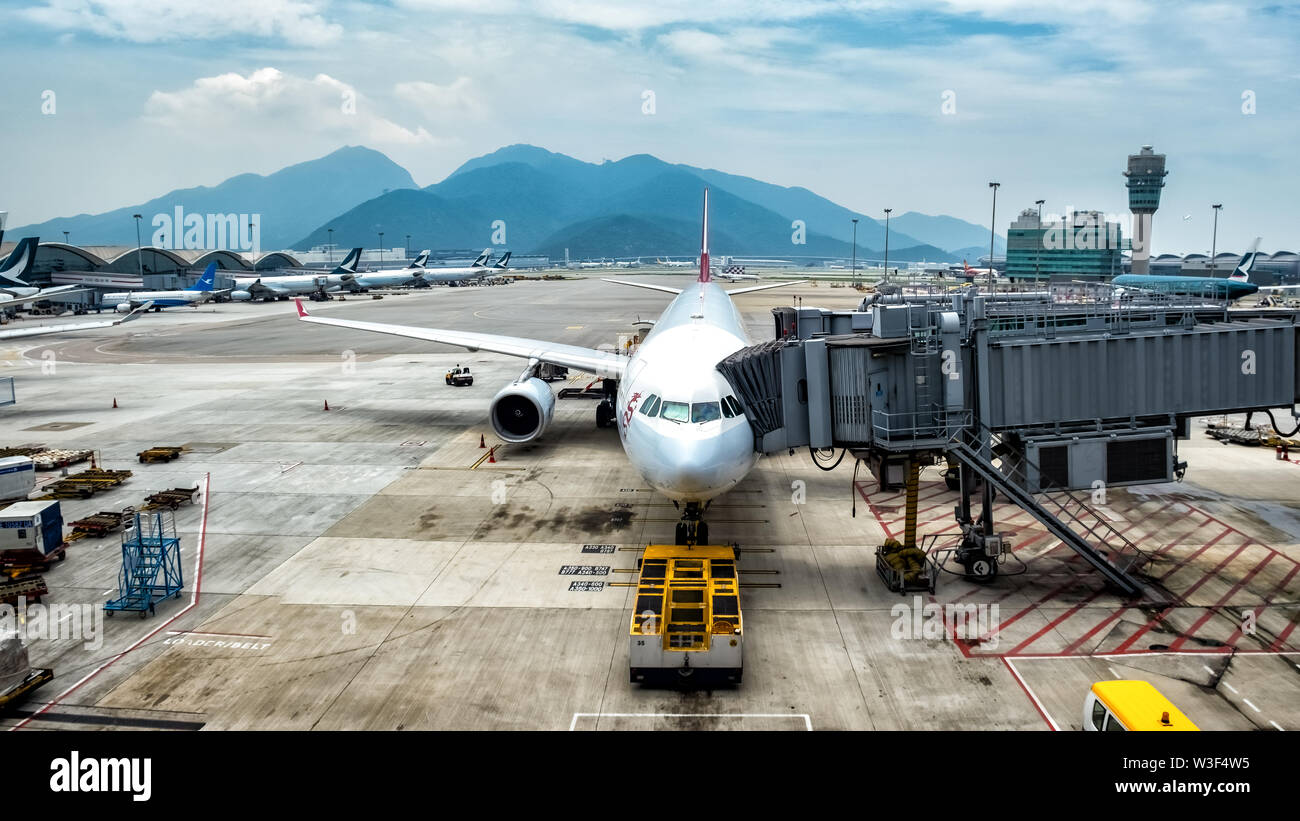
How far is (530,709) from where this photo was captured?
14.6 meters

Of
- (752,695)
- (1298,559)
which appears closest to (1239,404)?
(1298,559)

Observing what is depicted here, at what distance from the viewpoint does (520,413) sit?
33438 millimetres

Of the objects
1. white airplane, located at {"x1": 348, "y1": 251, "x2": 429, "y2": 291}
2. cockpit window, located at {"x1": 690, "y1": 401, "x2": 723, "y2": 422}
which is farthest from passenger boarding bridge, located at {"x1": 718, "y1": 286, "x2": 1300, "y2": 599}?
white airplane, located at {"x1": 348, "y1": 251, "x2": 429, "y2": 291}

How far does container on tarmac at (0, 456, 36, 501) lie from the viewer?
2618 cm

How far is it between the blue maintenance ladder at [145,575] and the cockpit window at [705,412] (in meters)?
12.4

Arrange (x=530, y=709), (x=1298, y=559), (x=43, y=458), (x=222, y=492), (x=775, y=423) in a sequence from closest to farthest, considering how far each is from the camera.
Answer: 1. (x=530, y=709)
2. (x=775, y=423)
3. (x=1298, y=559)
4. (x=222, y=492)
5. (x=43, y=458)

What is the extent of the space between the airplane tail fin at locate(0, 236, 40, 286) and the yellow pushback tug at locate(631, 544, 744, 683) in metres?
87.7

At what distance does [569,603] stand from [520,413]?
1527cm

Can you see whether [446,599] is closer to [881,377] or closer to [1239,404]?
[881,377]

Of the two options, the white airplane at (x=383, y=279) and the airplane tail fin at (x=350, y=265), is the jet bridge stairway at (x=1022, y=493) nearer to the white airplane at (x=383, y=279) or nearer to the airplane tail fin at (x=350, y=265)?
the airplane tail fin at (x=350, y=265)

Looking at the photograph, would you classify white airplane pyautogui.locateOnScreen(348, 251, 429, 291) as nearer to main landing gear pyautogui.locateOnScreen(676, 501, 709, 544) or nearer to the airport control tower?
main landing gear pyautogui.locateOnScreen(676, 501, 709, 544)

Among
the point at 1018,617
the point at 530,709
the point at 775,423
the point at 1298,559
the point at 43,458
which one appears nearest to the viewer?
the point at 530,709

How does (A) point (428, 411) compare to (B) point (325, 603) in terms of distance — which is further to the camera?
(A) point (428, 411)

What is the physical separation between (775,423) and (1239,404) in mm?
11520
